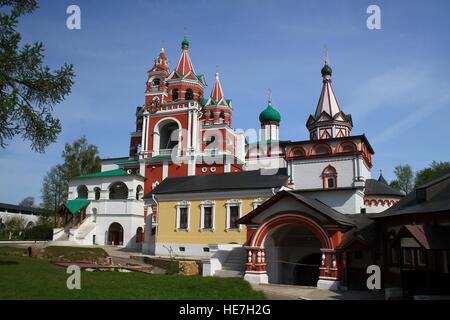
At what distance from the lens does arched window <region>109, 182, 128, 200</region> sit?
141 ft

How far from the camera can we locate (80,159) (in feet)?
164

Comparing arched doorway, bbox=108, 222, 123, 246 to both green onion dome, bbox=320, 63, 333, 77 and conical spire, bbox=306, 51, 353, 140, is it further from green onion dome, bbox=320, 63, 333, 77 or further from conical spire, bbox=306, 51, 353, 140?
green onion dome, bbox=320, 63, 333, 77

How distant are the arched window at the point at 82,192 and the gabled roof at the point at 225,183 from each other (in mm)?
15953

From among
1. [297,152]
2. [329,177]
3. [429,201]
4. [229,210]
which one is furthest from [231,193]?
[429,201]

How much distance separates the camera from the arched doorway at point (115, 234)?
4012 cm

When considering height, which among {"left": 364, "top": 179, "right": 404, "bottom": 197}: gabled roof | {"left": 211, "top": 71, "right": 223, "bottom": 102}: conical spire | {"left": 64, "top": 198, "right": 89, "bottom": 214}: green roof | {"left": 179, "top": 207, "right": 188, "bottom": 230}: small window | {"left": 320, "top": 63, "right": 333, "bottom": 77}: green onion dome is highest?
{"left": 211, "top": 71, "right": 223, "bottom": 102}: conical spire

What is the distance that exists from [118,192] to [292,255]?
1048 inches

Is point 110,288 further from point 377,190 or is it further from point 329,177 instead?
point 377,190

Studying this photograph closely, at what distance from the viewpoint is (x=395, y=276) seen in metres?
15.3

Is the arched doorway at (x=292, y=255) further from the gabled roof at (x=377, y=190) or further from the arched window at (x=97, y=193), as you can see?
the arched window at (x=97, y=193)

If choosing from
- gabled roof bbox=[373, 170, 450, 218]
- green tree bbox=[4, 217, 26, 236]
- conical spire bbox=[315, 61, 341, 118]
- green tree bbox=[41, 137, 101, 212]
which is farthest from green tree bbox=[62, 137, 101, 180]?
gabled roof bbox=[373, 170, 450, 218]

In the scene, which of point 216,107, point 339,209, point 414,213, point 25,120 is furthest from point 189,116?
point 414,213

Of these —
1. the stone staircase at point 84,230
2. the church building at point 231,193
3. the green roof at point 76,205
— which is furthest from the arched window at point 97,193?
the stone staircase at point 84,230

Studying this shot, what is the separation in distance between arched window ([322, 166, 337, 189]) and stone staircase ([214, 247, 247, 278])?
28.5 ft
